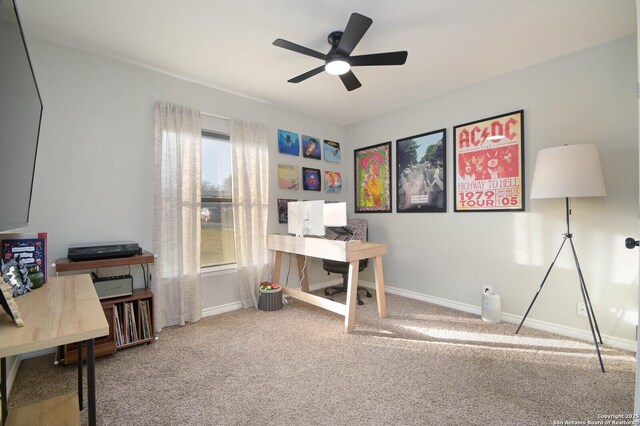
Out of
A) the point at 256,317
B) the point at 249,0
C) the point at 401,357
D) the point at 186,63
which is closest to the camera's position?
the point at 249,0

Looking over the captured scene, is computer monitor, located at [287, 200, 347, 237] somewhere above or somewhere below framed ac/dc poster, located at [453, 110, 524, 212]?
below

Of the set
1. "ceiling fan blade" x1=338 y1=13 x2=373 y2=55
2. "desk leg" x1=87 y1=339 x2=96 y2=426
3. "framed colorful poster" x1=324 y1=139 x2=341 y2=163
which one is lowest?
"desk leg" x1=87 y1=339 x2=96 y2=426

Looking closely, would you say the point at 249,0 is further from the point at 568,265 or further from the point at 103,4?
the point at 568,265

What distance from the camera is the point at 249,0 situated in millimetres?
1878

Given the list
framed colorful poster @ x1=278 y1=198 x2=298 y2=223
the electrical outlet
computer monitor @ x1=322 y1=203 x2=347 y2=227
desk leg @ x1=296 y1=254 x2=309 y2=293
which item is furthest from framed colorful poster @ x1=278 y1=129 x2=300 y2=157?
the electrical outlet

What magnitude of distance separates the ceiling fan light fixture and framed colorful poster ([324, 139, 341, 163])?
6.35ft

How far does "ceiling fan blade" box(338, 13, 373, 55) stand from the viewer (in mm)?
1712

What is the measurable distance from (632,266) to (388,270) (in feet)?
7.59

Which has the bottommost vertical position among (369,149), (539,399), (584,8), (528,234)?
(539,399)

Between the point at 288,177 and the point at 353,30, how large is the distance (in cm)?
214

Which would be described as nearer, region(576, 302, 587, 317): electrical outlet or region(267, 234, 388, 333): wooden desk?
region(576, 302, 587, 317): electrical outlet

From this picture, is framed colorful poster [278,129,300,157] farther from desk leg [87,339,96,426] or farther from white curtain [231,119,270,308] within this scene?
desk leg [87,339,96,426]

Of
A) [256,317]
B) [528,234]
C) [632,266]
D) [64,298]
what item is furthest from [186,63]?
[632,266]

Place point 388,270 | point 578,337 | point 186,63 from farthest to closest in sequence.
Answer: point 388,270 → point 186,63 → point 578,337
